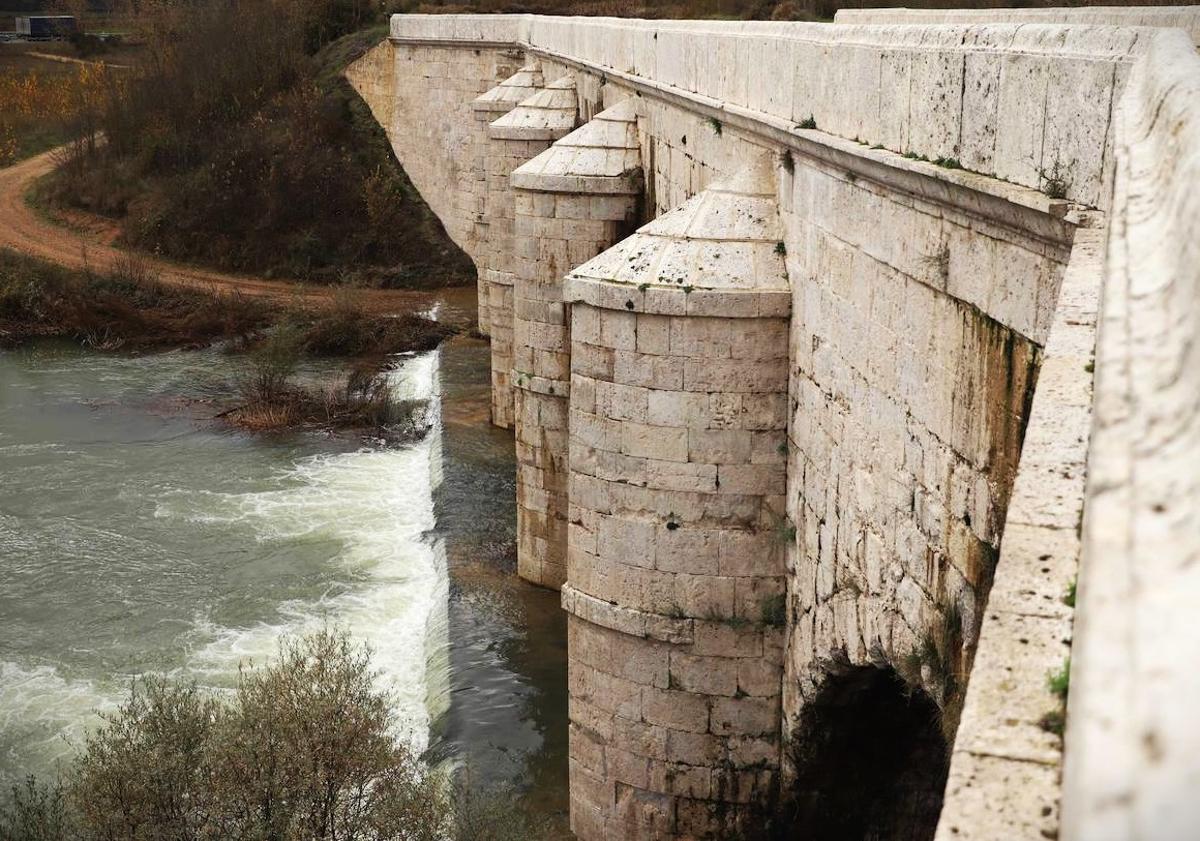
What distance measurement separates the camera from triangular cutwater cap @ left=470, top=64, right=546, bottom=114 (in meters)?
18.4

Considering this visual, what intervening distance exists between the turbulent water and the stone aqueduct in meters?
1.81

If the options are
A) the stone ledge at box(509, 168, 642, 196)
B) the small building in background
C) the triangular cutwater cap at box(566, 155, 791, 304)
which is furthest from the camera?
the small building in background

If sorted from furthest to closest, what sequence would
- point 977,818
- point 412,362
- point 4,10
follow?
point 4,10 < point 412,362 < point 977,818

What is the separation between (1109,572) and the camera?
92 centimetres

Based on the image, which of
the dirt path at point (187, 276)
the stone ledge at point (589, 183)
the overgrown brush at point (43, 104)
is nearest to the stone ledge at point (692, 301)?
the stone ledge at point (589, 183)

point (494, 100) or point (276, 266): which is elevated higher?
point (494, 100)

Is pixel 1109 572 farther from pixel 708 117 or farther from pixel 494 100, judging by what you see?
pixel 494 100

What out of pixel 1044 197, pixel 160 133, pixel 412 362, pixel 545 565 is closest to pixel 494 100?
pixel 412 362

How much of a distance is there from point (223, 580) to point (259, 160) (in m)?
17.2

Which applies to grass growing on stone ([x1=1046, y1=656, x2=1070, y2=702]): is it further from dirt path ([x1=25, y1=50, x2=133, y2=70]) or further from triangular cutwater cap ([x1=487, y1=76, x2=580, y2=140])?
dirt path ([x1=25, y1=50, x2=133, y2=70])

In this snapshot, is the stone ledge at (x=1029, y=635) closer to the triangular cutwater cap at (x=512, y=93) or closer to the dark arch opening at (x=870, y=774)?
the dark arch opening at (x=870, y=774)

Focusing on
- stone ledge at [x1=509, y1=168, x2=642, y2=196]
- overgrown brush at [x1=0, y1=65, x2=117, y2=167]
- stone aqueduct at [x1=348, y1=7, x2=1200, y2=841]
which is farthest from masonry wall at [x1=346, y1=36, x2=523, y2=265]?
stone aqueduct at [x1=348, y1=7, x2=1200, y2=841]

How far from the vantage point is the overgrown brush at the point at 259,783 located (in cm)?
741

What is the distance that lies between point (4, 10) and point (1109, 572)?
5237 cm
